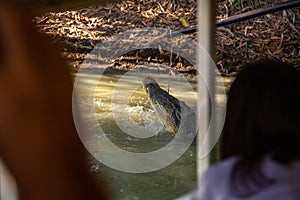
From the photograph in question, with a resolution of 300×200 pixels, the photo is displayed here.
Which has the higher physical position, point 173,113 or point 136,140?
point 173,113

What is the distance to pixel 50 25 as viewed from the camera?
8.03 metres

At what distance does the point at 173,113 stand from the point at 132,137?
18.7 inches

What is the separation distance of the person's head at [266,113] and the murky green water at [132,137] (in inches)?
61.7

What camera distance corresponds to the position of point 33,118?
14.5 inches

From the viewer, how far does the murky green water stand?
405cm

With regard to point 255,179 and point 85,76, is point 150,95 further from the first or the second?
point 255,179

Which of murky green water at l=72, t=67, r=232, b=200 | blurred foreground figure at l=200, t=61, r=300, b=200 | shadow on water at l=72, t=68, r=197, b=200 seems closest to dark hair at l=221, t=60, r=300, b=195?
blurred foreground figure at l=200, t=61, r=300, b=200

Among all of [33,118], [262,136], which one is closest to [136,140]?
[262,136]

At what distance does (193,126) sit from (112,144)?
84cm

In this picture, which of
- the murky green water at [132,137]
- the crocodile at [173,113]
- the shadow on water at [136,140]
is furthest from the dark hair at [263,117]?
the crocodile at [173,113]

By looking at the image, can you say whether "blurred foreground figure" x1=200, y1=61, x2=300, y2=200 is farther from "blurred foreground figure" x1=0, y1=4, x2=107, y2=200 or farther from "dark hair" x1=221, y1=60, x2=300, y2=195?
"blurred foreground figure" x1=0, y1=4, x2=107, y2=200

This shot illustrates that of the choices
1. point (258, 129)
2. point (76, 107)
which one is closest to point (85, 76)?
point (258, 129)

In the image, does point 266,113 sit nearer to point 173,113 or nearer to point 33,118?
point 33,118

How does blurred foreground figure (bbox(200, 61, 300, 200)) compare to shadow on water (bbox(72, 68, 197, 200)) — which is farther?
shadow on water (bbox(72, 68, 197, 200))
